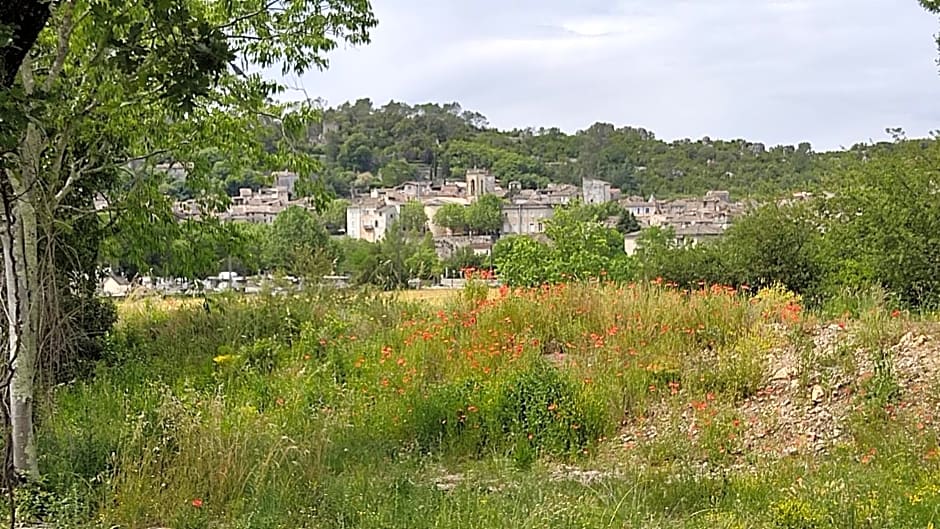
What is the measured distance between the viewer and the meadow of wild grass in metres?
4.76

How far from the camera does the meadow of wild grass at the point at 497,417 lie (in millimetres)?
4762

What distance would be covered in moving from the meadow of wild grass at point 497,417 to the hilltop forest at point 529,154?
26976mm

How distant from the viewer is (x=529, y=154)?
50062 mm

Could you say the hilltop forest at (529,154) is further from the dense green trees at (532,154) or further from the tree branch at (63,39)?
the tree branch at (63,39)

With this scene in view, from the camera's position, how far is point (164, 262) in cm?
884

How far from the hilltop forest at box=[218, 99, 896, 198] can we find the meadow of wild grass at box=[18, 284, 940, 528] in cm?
2698

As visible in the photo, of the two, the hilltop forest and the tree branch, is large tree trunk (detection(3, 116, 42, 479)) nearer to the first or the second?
the tree branch

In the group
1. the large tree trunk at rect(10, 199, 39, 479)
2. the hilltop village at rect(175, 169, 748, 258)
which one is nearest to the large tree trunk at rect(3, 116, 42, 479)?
the large tree trunk at rect(10, 199, 39, 479)

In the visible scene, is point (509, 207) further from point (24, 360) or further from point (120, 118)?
point (24, 360)

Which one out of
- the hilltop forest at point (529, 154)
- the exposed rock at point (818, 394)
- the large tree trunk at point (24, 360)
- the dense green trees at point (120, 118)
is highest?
the hilltop forest at point (529, 154)

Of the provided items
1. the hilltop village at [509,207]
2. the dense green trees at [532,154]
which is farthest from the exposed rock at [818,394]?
the dense green trees at [532,154]

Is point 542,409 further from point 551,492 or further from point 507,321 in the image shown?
point 507,321

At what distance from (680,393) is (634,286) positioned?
11.7 feet

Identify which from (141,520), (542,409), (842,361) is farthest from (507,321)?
(141,520)
